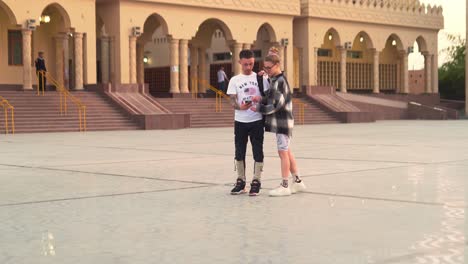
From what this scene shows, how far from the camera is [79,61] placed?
3491 centimetres

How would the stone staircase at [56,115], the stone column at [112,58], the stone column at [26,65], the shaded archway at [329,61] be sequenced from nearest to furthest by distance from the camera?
1. the stone staircase at [56,115]
2. the stone column at [26,65]
3. the stone column at [112,58]
4. the shaded archway at [329,61]

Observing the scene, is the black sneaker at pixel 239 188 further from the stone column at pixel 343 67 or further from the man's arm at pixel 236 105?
the stone column at pixel 343 67

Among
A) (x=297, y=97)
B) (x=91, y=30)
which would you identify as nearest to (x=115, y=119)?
(x=91, y=30)

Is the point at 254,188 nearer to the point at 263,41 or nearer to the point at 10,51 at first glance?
the point at 10,51

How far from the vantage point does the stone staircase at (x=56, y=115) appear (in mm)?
27797

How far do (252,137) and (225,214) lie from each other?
176cm

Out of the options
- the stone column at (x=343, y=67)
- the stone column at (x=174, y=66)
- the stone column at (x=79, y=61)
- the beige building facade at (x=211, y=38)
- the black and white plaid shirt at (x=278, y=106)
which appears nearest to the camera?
the black and white plaid shirt at (x=278, y=106)

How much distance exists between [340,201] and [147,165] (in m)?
5.09

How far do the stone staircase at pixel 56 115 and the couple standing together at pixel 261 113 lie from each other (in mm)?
19518

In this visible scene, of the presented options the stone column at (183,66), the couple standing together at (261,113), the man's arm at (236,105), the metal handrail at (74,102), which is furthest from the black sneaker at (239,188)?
the stone column at (183,66)

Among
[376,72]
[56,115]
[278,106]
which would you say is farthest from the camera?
[376,72]

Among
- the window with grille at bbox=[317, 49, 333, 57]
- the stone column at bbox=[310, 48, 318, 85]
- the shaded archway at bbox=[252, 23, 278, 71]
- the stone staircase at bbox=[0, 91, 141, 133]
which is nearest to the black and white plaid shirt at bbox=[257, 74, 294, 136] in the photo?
the stone staircase at bbox=[0, 91, 141, 133]

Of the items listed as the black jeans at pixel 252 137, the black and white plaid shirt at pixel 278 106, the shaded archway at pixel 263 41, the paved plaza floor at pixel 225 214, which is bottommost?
the paved plaza floor at pixel 225 214

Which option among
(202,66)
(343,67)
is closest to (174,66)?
(202,66)
